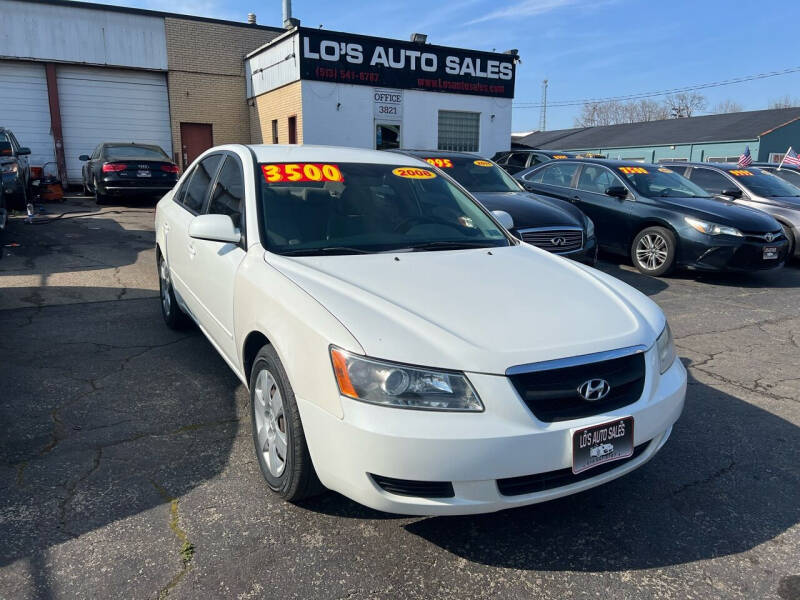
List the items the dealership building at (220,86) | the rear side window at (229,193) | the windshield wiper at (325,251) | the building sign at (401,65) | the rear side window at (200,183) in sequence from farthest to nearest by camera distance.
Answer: the dealership building at (220,86) < the building sign at (401,65) < the rear side window at (200,183) < the rear side window at (229,193) < the windshield wiper at (325,251)

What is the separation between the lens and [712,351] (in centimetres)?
507

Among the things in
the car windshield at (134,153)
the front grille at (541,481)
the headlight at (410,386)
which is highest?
the car windshield at (134,153)

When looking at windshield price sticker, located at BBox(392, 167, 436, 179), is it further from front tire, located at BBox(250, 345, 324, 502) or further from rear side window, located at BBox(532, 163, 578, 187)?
rear side window, located at BBox(532, 163, 578, 187)

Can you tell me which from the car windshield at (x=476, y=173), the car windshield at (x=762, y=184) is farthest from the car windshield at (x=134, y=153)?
the car windshield at (x=762, y=184)

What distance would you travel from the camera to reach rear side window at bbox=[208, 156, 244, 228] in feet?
11.4

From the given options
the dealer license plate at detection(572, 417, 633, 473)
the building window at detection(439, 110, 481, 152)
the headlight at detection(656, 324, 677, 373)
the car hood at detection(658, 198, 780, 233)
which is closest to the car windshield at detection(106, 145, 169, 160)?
the building window at detection(439, 110, 481, 152)

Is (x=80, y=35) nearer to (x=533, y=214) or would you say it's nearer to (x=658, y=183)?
(x=533, y=214)

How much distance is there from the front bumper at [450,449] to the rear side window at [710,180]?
9539mm

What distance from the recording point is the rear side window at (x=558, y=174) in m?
9.36

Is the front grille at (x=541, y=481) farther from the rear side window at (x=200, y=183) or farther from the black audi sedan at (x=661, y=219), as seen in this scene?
the black audi sedan at (x=661, y=219)

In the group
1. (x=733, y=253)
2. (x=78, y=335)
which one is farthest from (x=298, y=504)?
(x=733, y=253)

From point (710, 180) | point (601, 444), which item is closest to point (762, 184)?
point (710, 180)

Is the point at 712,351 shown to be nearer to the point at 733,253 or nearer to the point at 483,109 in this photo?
the point at 733,253

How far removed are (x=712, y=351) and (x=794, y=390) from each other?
89 centimetres
